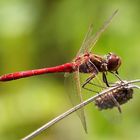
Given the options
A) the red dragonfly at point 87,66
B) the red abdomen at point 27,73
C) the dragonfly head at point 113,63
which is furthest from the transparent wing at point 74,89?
the dragonfly head at point 113,63

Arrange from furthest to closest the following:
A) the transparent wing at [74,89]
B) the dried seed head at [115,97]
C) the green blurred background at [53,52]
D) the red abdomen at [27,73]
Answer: the green blurred background at [53,52] → the red abdomen at [27,73] → the transparent wing at [74,89] → the dried seed head at [115,97]

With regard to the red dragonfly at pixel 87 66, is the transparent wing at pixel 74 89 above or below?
below

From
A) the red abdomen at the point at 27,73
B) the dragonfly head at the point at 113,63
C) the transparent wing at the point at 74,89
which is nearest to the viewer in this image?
the transparent wing at the point at 74,89

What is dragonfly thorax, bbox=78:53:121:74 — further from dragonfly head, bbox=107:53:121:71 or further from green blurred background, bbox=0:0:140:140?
green blurred background, bbox=0:0:140:140

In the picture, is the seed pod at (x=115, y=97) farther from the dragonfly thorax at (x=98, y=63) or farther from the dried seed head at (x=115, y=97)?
the dragonfly thorax at (x=98, y=63)

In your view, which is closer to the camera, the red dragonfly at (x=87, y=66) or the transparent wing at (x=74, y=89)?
the transparent wing at (x=74, y=89)

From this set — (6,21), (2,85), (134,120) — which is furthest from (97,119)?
(6,21)

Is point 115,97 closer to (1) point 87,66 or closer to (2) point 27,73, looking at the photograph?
(1) point 87,66

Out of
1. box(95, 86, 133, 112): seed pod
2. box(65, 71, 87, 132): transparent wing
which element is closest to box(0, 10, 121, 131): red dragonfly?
box(65, 71, 87, 132): transparent wing

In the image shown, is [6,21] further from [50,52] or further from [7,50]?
[50,52]
